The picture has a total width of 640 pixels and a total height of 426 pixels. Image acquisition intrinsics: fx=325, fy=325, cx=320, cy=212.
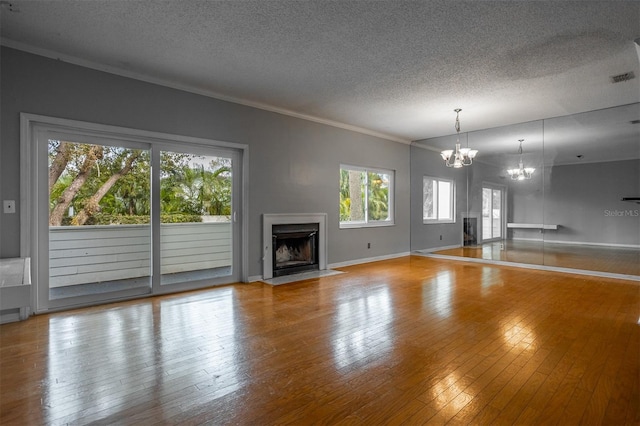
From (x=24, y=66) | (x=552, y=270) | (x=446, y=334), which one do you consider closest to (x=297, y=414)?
(x=446, y=334)

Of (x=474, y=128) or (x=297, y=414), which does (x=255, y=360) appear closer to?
(x=297, y=414)

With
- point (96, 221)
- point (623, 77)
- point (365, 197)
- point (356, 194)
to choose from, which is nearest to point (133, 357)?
point (96, 221)

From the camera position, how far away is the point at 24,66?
130 inches

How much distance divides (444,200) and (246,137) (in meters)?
5.41

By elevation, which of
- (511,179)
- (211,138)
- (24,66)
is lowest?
(511,179)

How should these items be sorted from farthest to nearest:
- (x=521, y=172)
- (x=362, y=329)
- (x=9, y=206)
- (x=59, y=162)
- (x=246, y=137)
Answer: (x=521, y=172) < (x=246, y=137) < (x=59, y=162) < (x=9, y=206) < (x=362, y=329)

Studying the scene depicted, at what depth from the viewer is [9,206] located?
10.6 ft

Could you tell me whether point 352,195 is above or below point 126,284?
above

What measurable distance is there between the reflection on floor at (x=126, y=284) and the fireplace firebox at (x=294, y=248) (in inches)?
34.9

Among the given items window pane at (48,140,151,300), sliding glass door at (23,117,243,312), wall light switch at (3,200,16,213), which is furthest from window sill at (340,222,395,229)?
wall light switch at (3,200,16,213)

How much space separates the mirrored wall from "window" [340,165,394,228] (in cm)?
166

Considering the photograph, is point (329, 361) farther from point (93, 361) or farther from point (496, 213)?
point (496, 213)

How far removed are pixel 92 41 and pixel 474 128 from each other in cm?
636

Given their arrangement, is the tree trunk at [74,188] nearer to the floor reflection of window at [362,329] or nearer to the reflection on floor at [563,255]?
the floor reflection of window at [362,329]
